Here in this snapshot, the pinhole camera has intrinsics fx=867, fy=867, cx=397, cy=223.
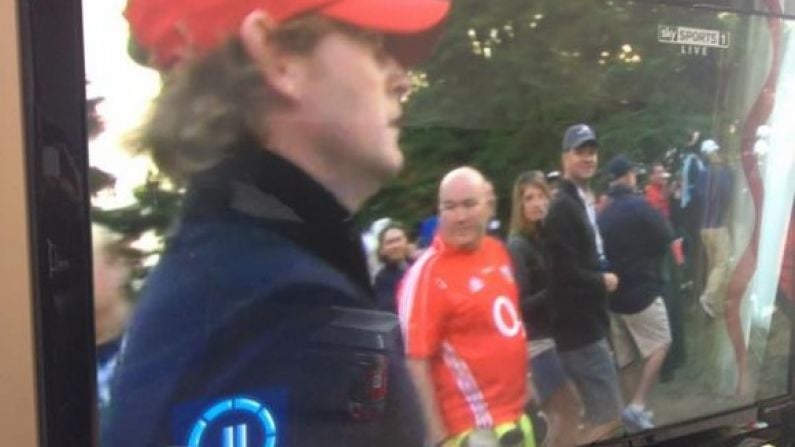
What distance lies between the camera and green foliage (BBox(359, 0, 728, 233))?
2000mm

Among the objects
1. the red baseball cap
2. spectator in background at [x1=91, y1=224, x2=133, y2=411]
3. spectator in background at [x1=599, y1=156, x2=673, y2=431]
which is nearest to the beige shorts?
spectator in background at [x1=599, y1=156, x2=673, y2=431]

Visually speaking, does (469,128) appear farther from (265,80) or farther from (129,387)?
(129,387)

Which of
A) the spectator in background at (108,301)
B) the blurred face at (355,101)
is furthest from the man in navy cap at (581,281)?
the spectator in background at (108,301)

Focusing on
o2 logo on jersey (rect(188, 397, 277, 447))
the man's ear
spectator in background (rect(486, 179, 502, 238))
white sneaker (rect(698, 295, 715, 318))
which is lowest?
o2 logo on jersey (rect(188, 397, 277, 447))

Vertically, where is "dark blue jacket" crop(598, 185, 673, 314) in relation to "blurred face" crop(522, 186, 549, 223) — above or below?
below

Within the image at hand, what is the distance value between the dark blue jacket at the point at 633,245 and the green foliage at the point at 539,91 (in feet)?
0.47

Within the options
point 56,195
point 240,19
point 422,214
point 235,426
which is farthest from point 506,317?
point 56,195

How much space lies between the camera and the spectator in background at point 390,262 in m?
1.95

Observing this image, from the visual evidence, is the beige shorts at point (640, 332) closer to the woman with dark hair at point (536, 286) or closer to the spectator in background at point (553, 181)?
the woman with dark hair at point (536, 286)

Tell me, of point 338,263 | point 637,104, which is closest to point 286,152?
point 338,263

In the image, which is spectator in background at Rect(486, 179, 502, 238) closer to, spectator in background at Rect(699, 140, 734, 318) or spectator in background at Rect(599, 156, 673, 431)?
spectator in background at Rect(599, 156, 673, 431)

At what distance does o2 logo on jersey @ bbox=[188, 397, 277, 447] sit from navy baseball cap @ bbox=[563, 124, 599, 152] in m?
1.02

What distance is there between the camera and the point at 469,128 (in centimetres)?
206

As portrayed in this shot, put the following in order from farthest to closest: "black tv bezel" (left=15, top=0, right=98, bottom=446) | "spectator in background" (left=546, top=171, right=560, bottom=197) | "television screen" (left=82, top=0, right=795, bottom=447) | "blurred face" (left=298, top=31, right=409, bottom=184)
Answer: "spectator in background" (left=546, top=171, right=560, bottom=197) → "blurred face" (left=298, top=31, right=409, bottom=184) → "television screen" (left=82, top=0, right=795, bottom=447) → "black tv bezel" (left=15, top=0, right=98, bottom=446)
